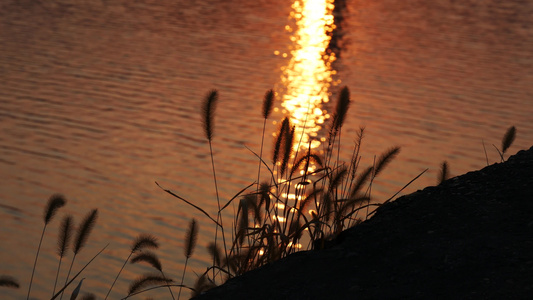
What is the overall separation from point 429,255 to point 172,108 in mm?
8240

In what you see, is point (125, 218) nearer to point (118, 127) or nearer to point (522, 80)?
point (118, 127)

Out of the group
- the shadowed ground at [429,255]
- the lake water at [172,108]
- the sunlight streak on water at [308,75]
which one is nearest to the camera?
the shadowed ground at [429,255]

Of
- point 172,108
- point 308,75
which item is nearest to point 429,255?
point 172,108

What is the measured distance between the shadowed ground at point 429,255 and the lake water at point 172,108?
274cm

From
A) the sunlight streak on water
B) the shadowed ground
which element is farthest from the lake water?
the shadowed ground

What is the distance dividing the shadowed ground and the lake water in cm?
274

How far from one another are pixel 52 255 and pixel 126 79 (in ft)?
22.4

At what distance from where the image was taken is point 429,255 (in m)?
2.73

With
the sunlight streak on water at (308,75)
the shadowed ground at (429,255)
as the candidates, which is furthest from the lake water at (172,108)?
the shadowed ground at (429,255)

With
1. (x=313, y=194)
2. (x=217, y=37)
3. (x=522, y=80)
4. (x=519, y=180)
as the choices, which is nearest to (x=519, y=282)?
(x=519, y=180)

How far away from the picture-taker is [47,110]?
10258 millimetres

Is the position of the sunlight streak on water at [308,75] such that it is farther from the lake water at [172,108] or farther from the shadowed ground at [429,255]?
the shadowed ground at [429,255]

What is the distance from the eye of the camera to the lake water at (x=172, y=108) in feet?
→ 22.0

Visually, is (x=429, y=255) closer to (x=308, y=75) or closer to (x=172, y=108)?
(x=172, y=108)
